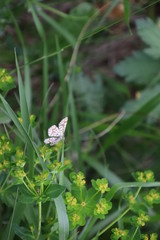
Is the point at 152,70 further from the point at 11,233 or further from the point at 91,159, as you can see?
the point at 11,233

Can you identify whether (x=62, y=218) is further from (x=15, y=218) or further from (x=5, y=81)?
(x=5, y=81)

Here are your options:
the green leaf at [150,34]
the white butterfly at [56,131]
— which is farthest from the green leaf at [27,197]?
the green leaf at [150,34]

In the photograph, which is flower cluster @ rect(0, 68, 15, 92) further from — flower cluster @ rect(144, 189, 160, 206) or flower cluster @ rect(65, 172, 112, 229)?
flower cluster @ rect(144, 189, 160, 206)

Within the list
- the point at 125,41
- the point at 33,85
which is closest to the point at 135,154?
the point at 33,85

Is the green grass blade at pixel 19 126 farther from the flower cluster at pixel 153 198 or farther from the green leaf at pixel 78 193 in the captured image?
the flower cluster at pixel 153 198

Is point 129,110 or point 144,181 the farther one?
point 129,110

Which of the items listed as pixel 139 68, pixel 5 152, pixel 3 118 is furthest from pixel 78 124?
pixel 5 152
